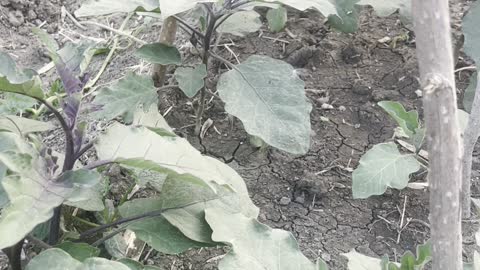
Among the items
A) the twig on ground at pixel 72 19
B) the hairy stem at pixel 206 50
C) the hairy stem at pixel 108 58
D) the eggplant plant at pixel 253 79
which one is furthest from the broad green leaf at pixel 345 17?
the twig on ground at pixel 72 19

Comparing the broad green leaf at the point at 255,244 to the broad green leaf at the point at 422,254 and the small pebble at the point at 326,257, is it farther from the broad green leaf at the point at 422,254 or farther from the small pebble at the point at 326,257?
the small pebble at the point at 326,257

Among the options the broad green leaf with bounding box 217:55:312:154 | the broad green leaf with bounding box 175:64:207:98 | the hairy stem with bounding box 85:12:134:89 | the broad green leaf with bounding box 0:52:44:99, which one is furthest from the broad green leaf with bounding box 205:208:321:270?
the hairy stem with bounding box 85:12:134:89

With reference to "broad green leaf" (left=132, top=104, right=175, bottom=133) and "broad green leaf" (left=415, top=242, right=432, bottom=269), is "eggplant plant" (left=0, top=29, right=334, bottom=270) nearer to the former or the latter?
"broad green leaf" (left=132, top=104, right=175, bottom=133)

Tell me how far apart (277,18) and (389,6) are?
16.4 inches

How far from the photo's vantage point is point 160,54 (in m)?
1.89

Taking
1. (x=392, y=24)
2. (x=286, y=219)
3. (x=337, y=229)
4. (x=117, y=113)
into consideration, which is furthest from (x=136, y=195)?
(x=392, y=24)

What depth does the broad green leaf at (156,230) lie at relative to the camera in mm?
1429

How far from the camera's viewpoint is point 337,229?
71.5 inches

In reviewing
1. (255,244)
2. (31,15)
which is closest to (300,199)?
(255,244)

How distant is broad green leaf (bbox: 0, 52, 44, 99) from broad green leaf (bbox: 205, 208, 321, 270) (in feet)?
1.43

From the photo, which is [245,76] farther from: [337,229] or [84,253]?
[84,253]

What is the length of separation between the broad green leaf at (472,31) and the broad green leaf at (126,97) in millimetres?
896

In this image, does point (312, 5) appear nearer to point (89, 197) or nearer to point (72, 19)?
point (89, 197)

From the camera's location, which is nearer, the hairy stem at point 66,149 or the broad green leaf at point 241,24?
the hairy stem at point 66,149
